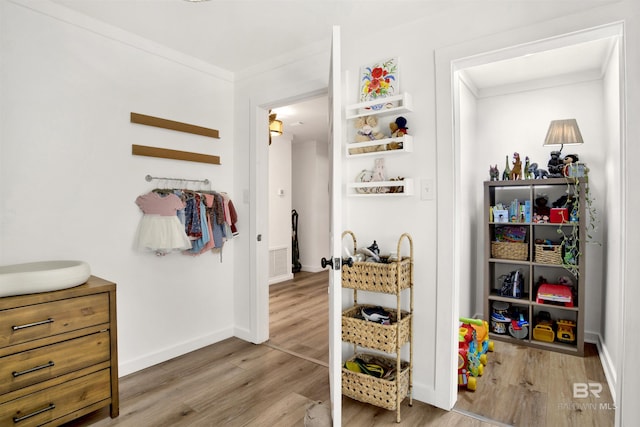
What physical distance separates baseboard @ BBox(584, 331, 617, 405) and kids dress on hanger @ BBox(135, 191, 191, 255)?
290 centimetres

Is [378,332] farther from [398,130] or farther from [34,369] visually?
[34,369]

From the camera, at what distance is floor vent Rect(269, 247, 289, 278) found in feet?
18.5

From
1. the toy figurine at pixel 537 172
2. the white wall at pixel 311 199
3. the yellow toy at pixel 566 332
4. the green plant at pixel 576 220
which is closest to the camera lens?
the green plant at pixel 576 220

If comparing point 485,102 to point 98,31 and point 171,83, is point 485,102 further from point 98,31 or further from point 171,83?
point 98,31

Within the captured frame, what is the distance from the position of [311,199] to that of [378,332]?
4.57 metres

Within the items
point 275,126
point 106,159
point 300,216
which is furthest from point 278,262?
point 106,159

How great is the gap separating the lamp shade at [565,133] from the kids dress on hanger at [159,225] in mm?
3068

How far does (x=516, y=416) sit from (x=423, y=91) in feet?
6.48

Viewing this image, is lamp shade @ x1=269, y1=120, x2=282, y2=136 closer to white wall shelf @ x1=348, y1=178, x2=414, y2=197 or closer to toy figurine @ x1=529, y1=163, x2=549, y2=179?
white wall shelf @ x1=348, y1=178, x2=414, y2=197

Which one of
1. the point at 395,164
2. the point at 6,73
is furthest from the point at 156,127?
the point at 395,164

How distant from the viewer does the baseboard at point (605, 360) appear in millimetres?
2293

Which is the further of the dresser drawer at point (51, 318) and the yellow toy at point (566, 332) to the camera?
the yellow toy at point (566, 332)

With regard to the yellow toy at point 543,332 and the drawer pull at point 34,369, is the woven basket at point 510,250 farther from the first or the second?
the drawer pull at point 34,369

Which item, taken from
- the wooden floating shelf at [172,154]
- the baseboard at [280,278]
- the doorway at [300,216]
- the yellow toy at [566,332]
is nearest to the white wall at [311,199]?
the doorway at [300,216]
